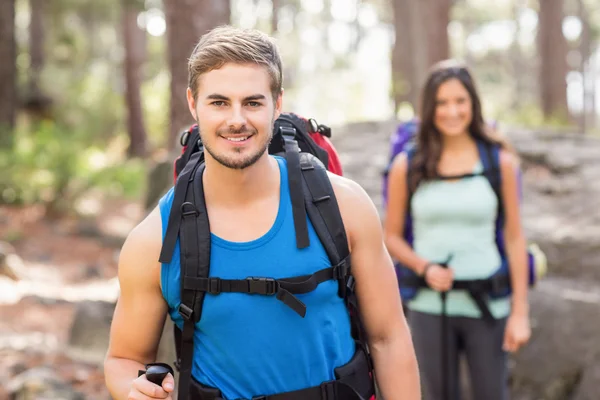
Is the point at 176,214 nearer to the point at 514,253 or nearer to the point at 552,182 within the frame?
→ the point at 514,253

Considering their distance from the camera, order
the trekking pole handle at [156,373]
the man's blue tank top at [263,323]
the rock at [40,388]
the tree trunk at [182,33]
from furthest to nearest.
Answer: the tree trunk at [182,33], the rock at [40,388], the man's blue tank top at [263,323], the trekking pole handle at [156,373]

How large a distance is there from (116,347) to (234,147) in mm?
831

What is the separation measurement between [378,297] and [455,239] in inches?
73.5

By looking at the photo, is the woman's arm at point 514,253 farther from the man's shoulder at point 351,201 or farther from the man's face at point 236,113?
the man's face at point 236,113

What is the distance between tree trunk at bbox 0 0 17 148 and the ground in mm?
2921

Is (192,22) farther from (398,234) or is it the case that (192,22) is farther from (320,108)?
(320,108)

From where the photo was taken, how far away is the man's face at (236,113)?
7.98 ft

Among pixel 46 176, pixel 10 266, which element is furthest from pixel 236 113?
pixel 46 176

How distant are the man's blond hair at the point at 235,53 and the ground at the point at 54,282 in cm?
417

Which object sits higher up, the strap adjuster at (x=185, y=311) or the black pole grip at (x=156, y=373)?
the strap adjuster at (x=185, y=311)

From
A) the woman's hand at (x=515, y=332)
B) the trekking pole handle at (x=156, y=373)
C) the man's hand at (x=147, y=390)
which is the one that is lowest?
the woman's hand at (x=515, y=332)

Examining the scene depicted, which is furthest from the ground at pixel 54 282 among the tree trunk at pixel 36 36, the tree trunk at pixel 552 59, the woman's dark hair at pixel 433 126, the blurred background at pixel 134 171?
the tree trunk at pixel 552 59

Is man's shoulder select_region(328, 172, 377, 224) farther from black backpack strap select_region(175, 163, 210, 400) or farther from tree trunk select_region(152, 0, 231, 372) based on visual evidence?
tree trunk select_region(152, 0, 231, 372)

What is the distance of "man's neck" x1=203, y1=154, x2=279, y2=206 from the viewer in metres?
2.56
